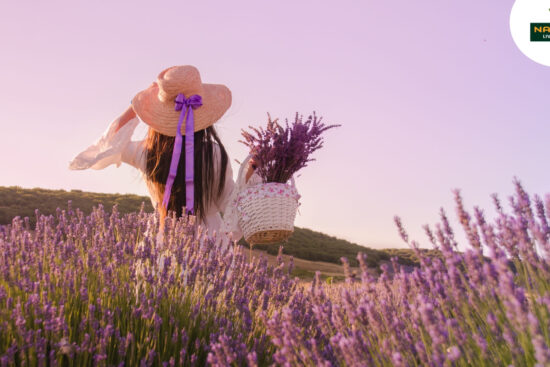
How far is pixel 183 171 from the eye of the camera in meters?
3.62

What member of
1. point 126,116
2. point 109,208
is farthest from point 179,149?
point 109,208

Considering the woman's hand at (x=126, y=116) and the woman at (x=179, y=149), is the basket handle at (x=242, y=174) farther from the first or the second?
the woman's hand at (x=126, y=116)

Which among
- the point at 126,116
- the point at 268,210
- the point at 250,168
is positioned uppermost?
the point at 126,116

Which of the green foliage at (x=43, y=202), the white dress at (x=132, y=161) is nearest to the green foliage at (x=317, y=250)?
the green foliage at (x=43, y=202)

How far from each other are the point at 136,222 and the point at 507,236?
7.59ft

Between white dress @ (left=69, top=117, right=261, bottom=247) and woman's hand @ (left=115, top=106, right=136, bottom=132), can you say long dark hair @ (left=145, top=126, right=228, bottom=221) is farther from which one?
woman's hand @ (left=115, top=106, right=136, bottom=132)

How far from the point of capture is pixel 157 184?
3.72 metres

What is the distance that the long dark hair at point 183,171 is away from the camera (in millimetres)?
3619

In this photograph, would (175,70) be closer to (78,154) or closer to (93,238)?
(78,154)

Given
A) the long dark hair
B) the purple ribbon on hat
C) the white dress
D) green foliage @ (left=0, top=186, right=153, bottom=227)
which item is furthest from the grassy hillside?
the purple ribbon on hat

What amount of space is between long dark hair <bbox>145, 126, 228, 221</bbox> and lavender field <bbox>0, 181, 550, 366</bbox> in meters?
0.57

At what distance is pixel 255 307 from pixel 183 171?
4.59 feet

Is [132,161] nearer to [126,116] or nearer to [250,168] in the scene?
[126,116]

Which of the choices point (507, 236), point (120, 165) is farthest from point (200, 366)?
point (120, 165)
